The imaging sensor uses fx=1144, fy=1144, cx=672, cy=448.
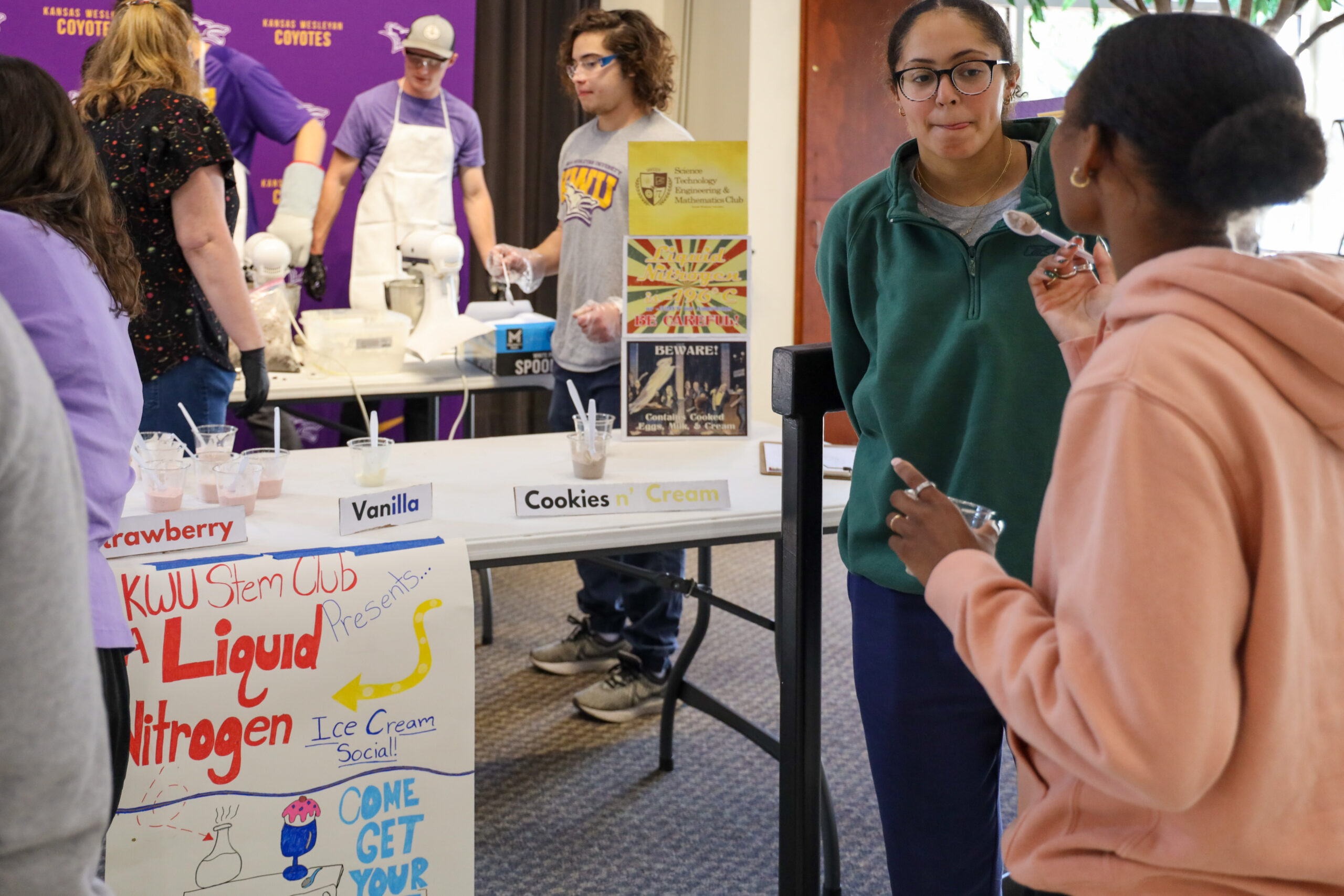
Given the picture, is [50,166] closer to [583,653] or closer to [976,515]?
[976,515]

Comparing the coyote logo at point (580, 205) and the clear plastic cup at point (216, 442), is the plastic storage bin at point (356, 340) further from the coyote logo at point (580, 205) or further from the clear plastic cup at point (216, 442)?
the clear plastic cup at point (216, 442)

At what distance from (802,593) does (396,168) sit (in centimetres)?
320

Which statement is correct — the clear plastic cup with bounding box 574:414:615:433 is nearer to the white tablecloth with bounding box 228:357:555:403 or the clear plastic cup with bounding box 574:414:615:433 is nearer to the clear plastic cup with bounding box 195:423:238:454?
the clear plastic cup with bounding box 195:423:238:454

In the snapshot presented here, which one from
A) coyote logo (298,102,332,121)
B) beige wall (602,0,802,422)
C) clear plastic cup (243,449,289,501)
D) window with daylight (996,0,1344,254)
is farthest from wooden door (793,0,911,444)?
clear plastic cup (243,449,289,501)

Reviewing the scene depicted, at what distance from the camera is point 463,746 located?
5.54 ft

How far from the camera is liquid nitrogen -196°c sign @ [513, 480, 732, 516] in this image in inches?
74.6

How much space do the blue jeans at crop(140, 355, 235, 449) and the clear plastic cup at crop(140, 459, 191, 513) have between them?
58cm

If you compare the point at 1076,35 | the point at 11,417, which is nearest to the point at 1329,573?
the point at 11,417

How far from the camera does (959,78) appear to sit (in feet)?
4.50

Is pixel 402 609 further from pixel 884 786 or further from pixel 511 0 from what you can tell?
pixel 511 0

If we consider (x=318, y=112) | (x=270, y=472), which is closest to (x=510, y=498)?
(x=270, y=472)

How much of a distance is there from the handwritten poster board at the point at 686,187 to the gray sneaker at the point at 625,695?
1.19m

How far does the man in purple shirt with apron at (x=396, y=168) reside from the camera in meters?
4.11

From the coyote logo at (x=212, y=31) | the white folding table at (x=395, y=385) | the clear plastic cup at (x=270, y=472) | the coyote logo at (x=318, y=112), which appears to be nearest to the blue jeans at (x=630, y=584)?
the white folding table at (x=395, y=385)
